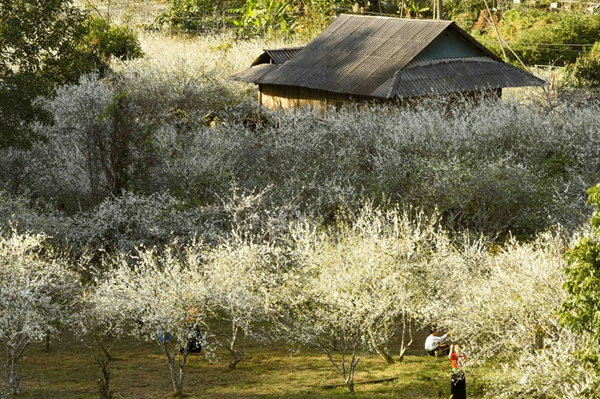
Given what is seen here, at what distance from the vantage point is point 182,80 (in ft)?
117

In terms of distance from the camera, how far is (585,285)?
11406 mm

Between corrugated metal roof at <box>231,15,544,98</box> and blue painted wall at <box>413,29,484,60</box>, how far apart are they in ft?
0.77

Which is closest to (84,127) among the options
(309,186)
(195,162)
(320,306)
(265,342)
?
(195,162)

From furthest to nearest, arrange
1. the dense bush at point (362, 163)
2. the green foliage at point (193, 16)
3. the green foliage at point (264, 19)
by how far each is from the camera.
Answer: the green foliage at point (193, 16)
the green foliage at point (264, 19)
the dense bush at point (362, 163)

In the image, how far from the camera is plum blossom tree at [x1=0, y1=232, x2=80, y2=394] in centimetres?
1572

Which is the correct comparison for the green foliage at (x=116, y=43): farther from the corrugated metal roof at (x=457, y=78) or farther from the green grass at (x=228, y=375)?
the green grass at (x=228, y=375)

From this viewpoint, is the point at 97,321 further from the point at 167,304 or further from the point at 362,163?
the point at 362,163

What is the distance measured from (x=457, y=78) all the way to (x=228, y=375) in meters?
16.8

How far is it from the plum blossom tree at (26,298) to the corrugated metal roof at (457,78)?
13.9 meters

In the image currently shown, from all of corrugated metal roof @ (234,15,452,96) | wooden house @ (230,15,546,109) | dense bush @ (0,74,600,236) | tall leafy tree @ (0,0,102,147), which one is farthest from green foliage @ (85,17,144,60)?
tall leafy tree @ (0,0,102,147)

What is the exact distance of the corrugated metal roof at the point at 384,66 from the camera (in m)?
29.8

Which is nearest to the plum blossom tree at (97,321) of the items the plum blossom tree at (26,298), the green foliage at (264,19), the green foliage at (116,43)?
the plum blossom tree at (26,298)

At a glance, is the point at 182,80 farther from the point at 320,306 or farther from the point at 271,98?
the point at 320,306

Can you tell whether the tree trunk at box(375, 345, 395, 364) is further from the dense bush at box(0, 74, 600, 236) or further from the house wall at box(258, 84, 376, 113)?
the house wall at box(258, 84, 376, 113)
